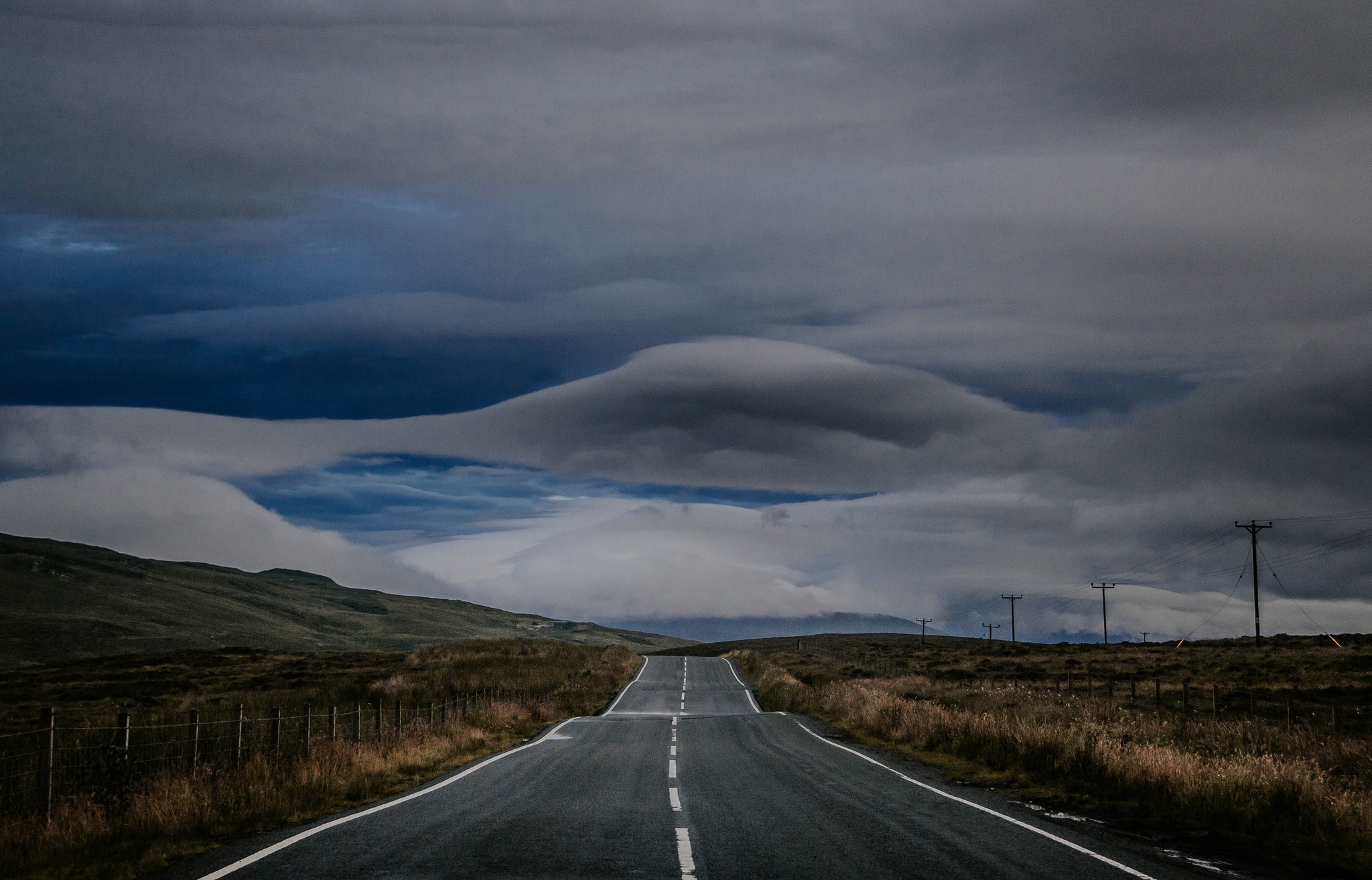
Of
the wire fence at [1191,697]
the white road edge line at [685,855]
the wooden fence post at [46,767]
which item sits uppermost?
the wooden fence post at [46,767]

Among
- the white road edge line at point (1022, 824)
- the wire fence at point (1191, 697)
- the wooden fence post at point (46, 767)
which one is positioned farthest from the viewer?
the wire fence at point (1191, 697)

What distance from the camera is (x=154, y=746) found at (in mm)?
22422

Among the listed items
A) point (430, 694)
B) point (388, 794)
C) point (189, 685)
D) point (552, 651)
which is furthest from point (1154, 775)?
point (552, 651)

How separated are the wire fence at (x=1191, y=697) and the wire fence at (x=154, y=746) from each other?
919 inches

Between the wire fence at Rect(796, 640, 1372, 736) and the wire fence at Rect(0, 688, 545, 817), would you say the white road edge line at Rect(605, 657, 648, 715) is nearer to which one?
the wire fence at Rect(0, 688, 545, 817)

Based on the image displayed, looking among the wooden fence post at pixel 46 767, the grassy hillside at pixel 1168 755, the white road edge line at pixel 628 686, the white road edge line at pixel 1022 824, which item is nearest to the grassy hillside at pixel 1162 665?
the grassy hillside at pixel 1168 755

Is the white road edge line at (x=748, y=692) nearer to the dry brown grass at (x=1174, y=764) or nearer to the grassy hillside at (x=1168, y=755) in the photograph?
the grassy hillside at (x=1168, y=755)

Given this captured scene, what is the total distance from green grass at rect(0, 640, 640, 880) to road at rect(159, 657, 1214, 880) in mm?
989

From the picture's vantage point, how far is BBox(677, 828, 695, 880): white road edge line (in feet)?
31.3

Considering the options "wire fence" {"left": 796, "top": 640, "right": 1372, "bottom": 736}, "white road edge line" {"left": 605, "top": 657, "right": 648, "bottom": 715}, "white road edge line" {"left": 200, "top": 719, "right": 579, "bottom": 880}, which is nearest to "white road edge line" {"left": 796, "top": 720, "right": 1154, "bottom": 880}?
"white road edge line" {"left": 200, "top": 719, "right": 579, "bottom": 880}

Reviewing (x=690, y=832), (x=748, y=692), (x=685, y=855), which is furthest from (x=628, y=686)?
(x=685, y=855)

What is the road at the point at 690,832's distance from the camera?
32.1 ft

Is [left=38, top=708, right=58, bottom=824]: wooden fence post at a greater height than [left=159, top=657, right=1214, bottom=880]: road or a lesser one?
greater

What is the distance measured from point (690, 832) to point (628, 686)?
50.6m
